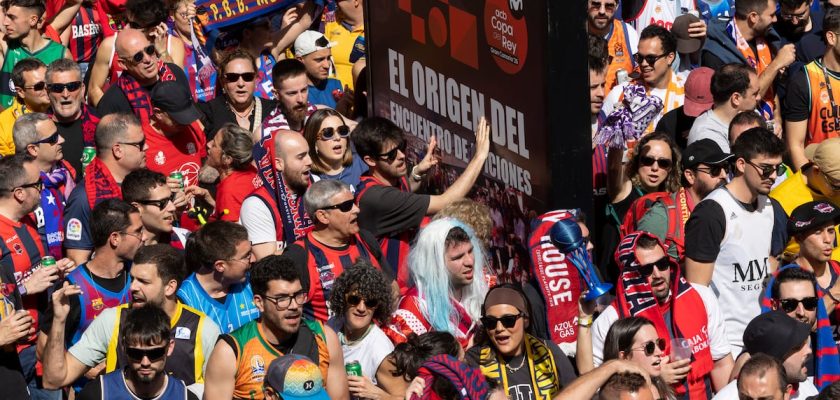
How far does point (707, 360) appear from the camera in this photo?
8.21m

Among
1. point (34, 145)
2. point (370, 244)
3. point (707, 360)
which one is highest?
point (34, 145)

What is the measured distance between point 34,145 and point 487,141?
2901mm

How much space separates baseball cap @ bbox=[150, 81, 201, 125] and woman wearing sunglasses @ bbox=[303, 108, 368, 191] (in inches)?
38.5

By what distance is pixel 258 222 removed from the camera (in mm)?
9328

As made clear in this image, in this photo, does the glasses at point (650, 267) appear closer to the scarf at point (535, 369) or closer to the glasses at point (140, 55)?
the scarf at point (535, 369)

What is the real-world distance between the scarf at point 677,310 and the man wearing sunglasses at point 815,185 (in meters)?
1.39

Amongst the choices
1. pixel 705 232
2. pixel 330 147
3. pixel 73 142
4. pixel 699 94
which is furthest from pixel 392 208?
pixel 699 94

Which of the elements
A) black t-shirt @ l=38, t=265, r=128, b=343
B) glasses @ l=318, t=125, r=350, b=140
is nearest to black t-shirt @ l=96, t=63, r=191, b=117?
glasses @ l=318, t=125, r=350, b=140

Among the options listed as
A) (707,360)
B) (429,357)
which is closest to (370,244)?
(429,357)

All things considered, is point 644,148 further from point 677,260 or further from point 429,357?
point 429,357

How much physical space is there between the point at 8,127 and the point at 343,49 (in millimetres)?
2831

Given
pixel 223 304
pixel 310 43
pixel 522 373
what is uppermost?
pixel 310 43

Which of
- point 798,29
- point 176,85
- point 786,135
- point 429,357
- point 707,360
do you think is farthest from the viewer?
point 798,29

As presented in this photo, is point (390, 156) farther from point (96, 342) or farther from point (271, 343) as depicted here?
point (96, 342)
